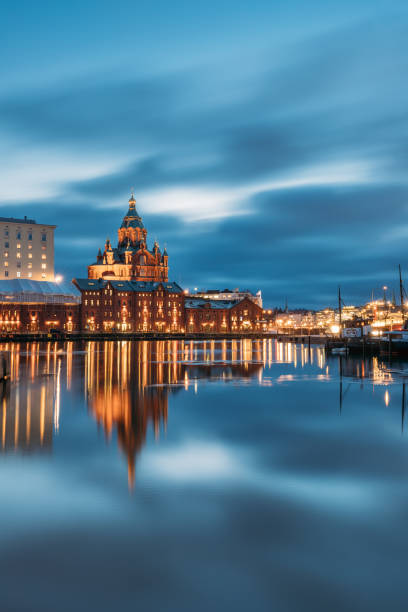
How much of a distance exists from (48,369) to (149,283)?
433 ft

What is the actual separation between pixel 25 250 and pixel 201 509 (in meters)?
145

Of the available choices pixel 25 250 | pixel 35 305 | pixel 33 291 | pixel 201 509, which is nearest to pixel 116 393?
pixel 201 509

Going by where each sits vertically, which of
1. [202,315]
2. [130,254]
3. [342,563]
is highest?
[130,254]

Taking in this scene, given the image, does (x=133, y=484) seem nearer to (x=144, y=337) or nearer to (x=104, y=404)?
(x=104, y=404)

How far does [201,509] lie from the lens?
12.7 metres

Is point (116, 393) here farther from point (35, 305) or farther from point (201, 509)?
point (35, 305)

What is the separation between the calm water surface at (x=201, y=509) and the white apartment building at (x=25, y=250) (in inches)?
4968

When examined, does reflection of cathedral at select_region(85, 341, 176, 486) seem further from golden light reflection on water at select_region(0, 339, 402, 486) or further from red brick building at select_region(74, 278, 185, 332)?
red brick building at select_region(74, 278, 185, 332)

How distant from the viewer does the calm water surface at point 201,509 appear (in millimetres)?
8945

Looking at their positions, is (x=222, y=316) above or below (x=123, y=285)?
below

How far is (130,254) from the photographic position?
7864 inches

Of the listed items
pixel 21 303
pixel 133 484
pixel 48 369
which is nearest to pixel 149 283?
pixel 21 303

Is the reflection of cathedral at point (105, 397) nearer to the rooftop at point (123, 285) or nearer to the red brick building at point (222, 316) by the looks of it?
the rooftop at point (123, 285)

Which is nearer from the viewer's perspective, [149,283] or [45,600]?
[45,600]
